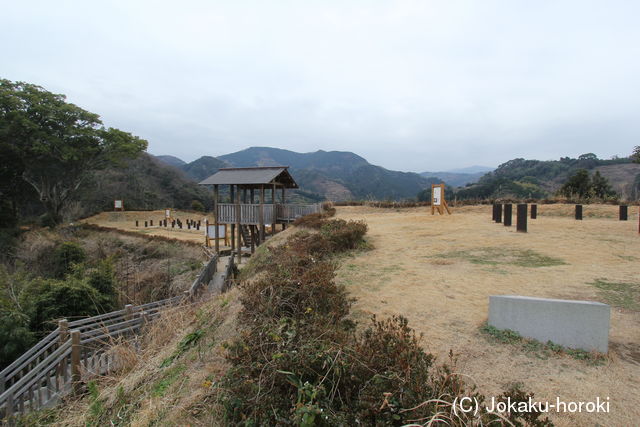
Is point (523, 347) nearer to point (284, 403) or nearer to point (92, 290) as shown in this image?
point (284, 403)

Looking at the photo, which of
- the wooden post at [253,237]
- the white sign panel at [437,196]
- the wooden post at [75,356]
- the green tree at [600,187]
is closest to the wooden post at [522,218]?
the white sign panel at [437,196]

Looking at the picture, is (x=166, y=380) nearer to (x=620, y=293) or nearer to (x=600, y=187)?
(x=620, y=293)

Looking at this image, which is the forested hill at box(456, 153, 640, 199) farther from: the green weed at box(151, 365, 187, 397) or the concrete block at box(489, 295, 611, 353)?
the green weed at box(151, 365, 187, 397)

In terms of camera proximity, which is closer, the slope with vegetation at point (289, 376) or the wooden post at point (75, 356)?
the slope with vegetation at point (289, 376)

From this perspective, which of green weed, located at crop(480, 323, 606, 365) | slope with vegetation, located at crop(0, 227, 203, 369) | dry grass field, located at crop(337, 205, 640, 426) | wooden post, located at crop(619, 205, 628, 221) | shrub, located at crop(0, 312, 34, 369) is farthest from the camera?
wooden post, located at crop(619, 205, 628, 221)

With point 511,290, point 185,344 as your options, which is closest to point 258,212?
point 185,344

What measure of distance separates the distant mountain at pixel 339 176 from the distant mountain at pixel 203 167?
1.51 meters

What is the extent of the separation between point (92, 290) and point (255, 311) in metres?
7.34

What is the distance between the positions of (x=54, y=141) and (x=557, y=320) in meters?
27.7

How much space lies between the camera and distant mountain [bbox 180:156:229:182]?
78188mm

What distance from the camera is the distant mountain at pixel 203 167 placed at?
78.2 meters

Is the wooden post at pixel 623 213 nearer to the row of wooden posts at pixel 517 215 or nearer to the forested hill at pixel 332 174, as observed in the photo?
the row of wooden posts at pixel 517 215

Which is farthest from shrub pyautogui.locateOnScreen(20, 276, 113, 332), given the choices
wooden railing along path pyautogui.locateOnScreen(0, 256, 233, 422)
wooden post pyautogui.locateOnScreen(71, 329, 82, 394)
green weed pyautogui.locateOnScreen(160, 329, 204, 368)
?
green weed pyautogui.locateOnScreen(160, 329, 204, 368)

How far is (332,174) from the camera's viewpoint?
8569 centimetres
